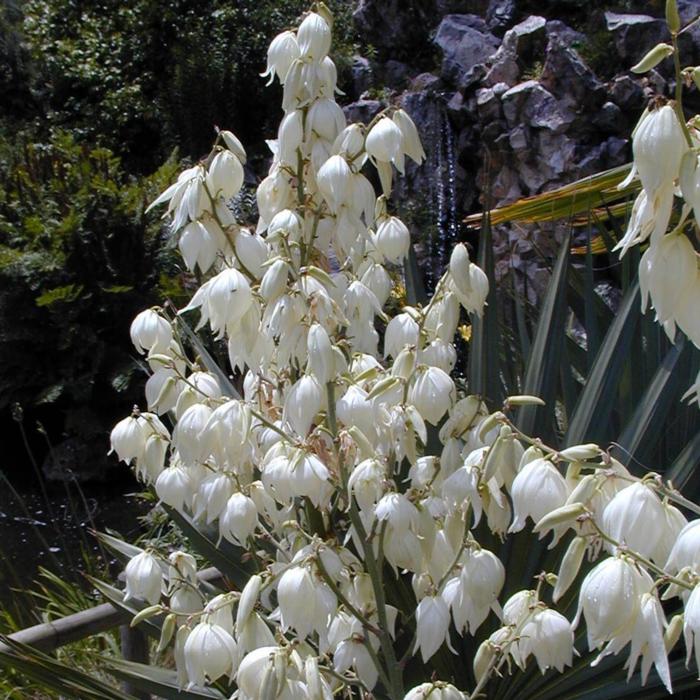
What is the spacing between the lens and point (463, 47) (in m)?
7.23

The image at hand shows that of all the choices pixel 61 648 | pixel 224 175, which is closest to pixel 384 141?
pixel 224 175

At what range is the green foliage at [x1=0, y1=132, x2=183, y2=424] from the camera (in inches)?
195

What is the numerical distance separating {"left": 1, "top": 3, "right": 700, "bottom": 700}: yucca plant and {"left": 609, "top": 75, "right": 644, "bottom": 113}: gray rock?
17.2ft

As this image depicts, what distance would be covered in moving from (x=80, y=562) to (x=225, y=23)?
20.4ft

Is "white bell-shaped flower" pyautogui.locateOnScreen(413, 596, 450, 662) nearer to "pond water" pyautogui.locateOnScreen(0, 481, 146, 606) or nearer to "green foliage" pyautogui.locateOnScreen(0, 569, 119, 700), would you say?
"green foliage" pyautogui.locateOnScreen(0, 569, 119, 700)

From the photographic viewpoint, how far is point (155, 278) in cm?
518

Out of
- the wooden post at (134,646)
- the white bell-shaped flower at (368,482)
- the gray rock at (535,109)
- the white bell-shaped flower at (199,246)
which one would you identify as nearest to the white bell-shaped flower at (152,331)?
the white bell-shaped flower at (199,246)

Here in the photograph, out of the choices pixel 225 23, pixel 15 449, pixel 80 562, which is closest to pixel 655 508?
Result: pixel 80 562

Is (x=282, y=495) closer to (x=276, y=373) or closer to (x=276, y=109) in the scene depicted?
(x=276, y=373)

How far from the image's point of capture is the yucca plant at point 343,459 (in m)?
0.98

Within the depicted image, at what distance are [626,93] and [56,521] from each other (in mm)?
4524

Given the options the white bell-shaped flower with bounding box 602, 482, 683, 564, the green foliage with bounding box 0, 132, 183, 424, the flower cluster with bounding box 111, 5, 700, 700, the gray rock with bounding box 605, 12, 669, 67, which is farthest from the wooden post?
the gray rock with bounding box 605, 12, 669, 67

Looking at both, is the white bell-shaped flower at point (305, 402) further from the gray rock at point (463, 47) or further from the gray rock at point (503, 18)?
the gray rock at point (503, 18)

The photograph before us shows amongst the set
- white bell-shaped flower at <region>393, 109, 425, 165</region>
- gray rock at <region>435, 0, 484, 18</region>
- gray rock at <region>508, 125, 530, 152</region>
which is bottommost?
gray rock at <region>508, 125, 530, 152</region>
